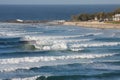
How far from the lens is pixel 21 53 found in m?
38.4

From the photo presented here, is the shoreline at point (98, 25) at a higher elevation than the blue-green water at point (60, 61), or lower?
lower

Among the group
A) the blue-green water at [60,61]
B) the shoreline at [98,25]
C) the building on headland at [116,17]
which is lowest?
the shoreline at [98,25]

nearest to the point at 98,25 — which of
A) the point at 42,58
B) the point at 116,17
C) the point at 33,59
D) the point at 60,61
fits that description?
the point at 116,17

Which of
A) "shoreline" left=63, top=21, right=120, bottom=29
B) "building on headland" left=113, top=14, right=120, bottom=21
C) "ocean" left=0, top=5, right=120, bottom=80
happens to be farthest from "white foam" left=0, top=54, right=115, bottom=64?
"building on headland" left=113, top=14, right=120, bottom=21

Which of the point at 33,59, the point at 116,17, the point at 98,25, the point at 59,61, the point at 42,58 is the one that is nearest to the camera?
the point at 59,61

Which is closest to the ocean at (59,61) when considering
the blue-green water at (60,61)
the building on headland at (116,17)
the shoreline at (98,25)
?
the blue-green water at (60,61)

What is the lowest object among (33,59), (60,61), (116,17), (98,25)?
(98,25)

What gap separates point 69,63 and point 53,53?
6.19 m

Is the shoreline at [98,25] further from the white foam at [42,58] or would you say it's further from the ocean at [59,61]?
the white foam at [42,58]

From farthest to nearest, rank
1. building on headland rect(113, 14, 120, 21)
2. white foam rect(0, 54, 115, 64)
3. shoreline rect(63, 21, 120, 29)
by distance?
building on headland rect(113, 14, 120, 21) < shoreline rect(63, 21, 120, 29) < white foam rect(0, 54, 115, 64)

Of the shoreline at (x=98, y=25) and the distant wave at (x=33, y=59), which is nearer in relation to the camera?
the distant wave at (x=33, y=59)

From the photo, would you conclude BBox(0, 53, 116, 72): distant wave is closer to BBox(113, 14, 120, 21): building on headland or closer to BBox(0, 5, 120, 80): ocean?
BBox(0, 5, 120, 80): ocean

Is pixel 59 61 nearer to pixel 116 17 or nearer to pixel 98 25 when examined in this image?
pixel 98 25

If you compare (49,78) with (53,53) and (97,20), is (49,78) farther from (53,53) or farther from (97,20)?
(97,20)
